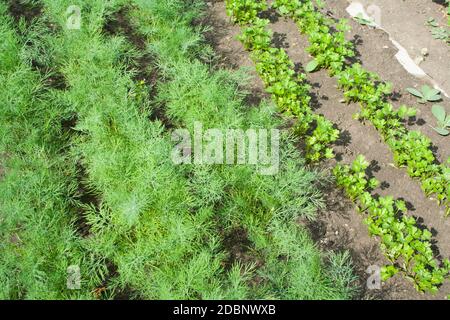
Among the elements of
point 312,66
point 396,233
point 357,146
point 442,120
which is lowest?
point 396,233

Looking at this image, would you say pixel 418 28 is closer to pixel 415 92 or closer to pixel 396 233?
pixel 415 92

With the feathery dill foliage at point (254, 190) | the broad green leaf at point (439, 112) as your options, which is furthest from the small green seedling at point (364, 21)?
the feathery dill foliage at point (254, 190)

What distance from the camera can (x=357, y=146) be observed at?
4039 mm

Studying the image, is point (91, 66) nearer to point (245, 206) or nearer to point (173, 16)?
point (173, 16)

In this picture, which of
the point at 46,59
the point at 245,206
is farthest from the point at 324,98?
the point at 46,59

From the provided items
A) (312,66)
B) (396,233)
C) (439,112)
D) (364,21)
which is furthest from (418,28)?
(396,233)

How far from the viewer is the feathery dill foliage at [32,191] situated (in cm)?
301

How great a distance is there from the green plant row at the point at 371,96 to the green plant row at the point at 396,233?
395 mm

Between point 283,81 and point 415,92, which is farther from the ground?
point 283,81

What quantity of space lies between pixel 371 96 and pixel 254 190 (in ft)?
4.96

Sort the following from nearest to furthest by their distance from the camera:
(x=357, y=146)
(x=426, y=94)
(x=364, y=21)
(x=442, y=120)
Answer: (x=357, y=146)
(x=442, y=120)
(x=426, y=94)
(x=364, y=21)

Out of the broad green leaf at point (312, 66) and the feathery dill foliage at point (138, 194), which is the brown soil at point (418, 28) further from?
the feathery dill foliage at point (138, 194)

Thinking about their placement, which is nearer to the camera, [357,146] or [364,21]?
[357,146]
